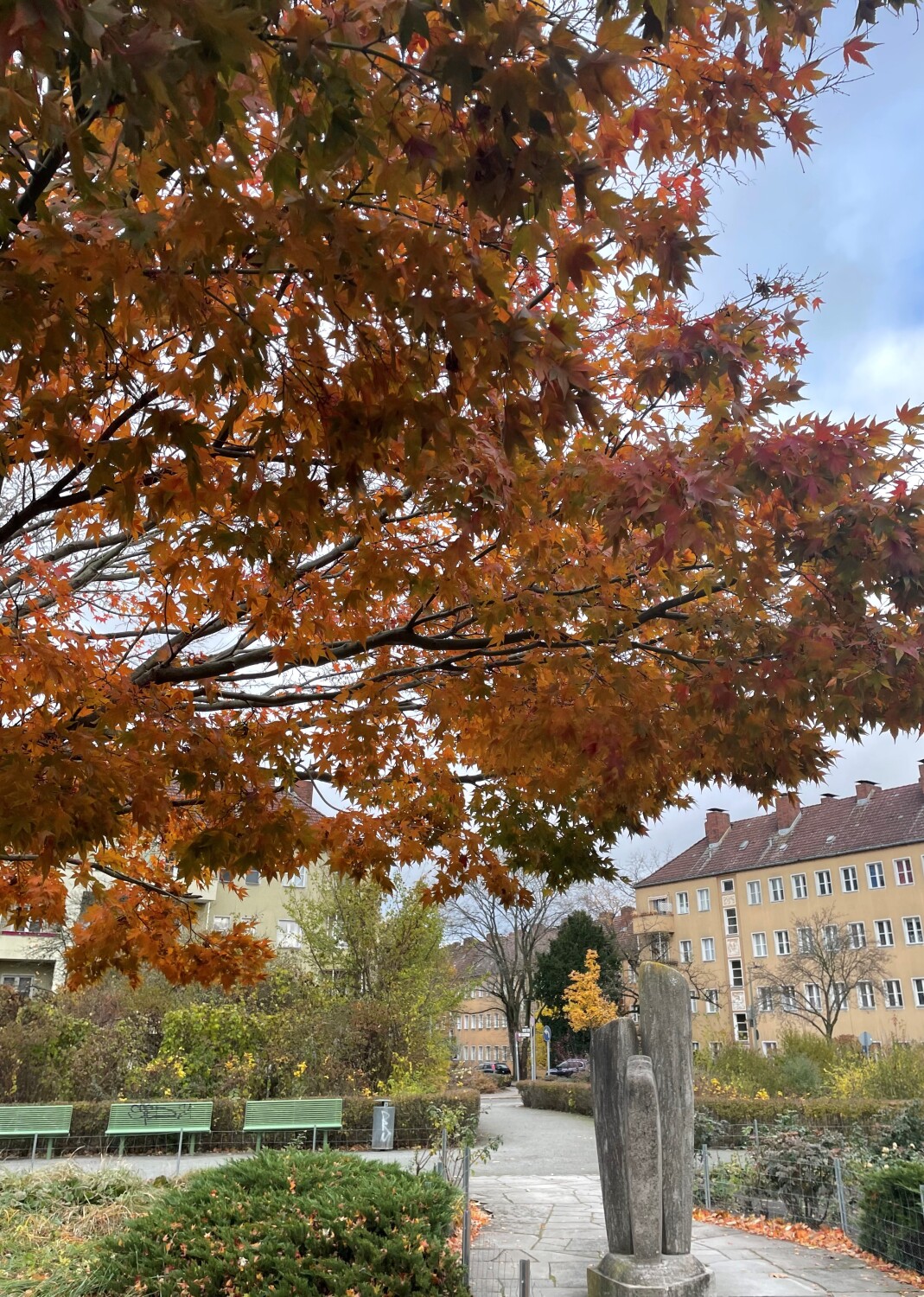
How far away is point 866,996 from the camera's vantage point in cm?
3525

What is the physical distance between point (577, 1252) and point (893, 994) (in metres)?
30.9

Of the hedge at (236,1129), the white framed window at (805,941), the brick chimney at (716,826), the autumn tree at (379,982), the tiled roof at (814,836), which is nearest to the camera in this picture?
the hedge at (236,1129)

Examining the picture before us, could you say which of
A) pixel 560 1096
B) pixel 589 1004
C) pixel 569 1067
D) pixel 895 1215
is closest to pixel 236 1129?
pixel 895 1215

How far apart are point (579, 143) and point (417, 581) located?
1834 millimetres

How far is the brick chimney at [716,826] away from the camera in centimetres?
4678

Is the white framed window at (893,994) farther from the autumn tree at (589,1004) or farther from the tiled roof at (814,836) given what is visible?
the autumn tree at (589,1004)

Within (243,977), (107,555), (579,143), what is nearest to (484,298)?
(579,143)

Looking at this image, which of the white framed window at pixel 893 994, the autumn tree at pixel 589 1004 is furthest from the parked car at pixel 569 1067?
the white framed window at pixel 893 994

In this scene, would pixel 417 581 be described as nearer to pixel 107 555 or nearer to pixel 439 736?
pixel 439 736

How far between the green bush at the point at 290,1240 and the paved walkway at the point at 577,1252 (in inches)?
53.1

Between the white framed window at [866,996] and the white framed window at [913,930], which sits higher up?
the white framed window at [913,930]

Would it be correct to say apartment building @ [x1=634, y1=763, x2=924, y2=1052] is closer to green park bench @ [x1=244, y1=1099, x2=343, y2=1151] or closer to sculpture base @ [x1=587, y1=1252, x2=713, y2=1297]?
green park bench @ [x1=244, y1=1099, x2=343, y2=1151]

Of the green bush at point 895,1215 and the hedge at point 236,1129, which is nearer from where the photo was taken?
the green bush at point 895,1215

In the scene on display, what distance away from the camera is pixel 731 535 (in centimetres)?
345
